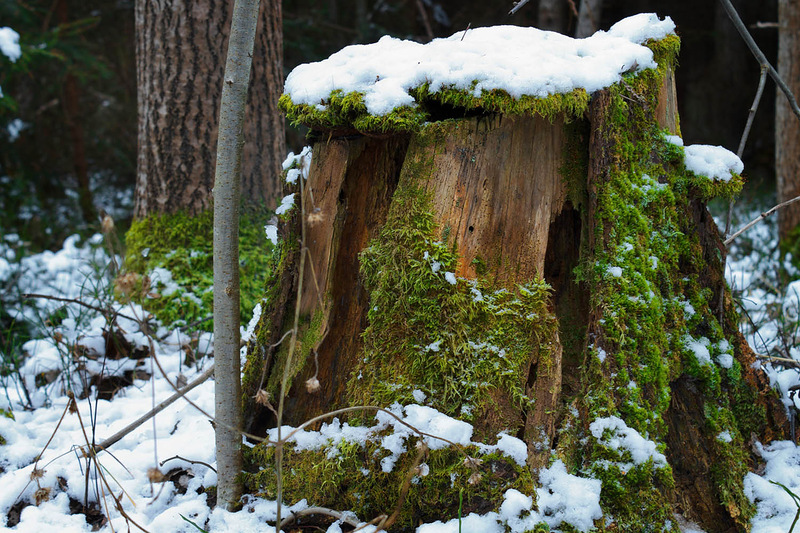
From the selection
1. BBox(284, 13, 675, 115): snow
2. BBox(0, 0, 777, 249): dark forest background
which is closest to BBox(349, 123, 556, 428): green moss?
BBox(284, 13, 675, 115): snow

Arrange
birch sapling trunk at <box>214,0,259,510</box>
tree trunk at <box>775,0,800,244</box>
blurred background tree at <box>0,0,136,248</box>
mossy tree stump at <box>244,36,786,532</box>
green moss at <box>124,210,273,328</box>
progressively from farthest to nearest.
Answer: blurred background tree at <box>0,0,136,248</box>, tree trunk at <box>775,0,800,244</box>, green moss at <box>124,210,273,328</box>, mossy tree stump at <box>244,36,786,532</box>, birch sapling trunk at <box>214,0,259,510</box>

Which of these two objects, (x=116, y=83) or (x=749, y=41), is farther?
(x=116, y=83)

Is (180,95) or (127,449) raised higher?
(180,95)

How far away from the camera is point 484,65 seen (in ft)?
5.42

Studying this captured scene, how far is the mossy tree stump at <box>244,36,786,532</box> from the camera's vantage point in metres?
1.69

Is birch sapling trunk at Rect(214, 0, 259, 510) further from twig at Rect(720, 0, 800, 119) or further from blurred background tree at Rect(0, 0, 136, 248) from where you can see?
blurred background tree at Rect(0, 0, 136, 248)

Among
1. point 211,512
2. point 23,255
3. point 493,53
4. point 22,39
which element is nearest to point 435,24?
Answer: point 22,39

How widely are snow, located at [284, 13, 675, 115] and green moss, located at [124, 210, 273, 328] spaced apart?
1795 mm

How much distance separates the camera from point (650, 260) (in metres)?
1.80

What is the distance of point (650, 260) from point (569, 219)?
0.30 m

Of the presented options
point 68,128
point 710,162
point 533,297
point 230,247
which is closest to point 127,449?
point 230,247

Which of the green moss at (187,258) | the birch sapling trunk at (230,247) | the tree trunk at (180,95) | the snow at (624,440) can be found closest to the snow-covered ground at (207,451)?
the snow at (624,440)

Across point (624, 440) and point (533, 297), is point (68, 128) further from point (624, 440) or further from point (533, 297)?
point (624, 440)

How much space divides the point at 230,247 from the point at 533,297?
954 mm
